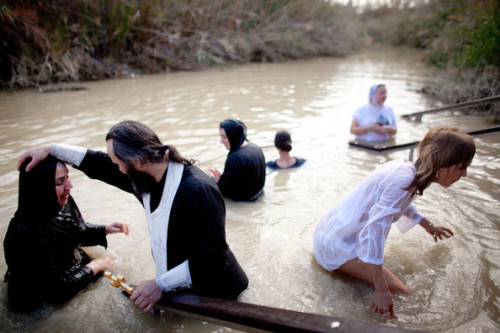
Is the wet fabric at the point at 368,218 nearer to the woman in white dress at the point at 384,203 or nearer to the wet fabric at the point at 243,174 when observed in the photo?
the woman in white dress at the point at 384,203

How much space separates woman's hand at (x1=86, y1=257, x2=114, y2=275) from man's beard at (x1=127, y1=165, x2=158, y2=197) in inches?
45.2

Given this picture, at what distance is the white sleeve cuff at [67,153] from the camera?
2242mm

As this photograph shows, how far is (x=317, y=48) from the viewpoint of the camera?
20.2 m

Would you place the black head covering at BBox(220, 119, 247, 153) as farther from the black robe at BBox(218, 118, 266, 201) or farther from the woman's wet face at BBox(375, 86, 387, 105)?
the woman's wet face at BBox(375, 86, 387, 105)

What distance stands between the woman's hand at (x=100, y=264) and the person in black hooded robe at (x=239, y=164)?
1.54m

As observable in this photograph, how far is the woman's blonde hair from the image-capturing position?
1.83 meters

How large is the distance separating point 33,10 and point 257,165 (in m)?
9.73

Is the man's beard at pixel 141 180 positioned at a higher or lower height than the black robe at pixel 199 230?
higher

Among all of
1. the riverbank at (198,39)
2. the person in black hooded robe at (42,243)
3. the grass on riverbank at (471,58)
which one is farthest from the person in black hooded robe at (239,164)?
the grass on riverbank at (471,58)

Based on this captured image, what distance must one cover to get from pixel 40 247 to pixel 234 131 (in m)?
2.17

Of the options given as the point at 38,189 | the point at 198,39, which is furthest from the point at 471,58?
the point at 198,39

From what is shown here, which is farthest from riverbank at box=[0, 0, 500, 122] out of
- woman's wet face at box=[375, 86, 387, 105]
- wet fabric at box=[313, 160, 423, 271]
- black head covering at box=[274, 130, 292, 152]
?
wet fabric at box=[313, 160, 423, 271]

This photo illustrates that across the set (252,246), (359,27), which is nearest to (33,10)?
(252,246)

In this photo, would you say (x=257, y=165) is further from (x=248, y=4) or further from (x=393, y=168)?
(x=248, y=4)
